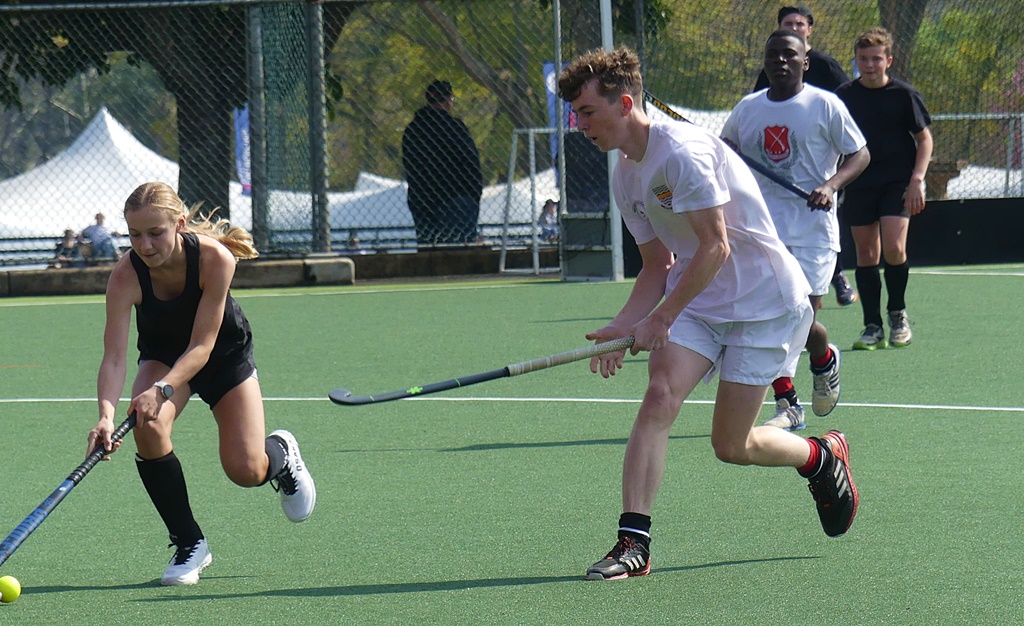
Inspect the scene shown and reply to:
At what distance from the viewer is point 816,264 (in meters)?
7.46

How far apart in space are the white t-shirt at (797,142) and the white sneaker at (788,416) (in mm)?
929

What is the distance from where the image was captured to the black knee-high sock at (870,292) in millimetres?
9531

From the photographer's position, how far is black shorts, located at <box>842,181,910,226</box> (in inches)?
374

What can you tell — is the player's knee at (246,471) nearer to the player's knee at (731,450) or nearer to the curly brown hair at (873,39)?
the player's knee at (731,450)

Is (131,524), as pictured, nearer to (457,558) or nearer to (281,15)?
(457,558)

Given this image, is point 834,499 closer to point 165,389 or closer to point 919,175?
point 165,389

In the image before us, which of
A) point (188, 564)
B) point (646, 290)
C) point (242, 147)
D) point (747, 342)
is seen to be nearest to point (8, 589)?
point (188, 564)

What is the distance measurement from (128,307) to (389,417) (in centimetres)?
283

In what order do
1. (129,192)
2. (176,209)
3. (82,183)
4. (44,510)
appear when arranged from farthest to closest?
1. (82,183)
2. (129,192)
3. (176,209)
4. (44,510)

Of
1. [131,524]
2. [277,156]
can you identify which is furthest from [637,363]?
[277,156]

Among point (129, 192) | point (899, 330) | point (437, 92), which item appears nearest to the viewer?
point (899, 330)

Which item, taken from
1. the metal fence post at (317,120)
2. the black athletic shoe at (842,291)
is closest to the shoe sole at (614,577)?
the black athletic shoe at (842,291)

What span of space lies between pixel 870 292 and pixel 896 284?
0.81ft

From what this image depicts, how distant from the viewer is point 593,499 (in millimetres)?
5555
